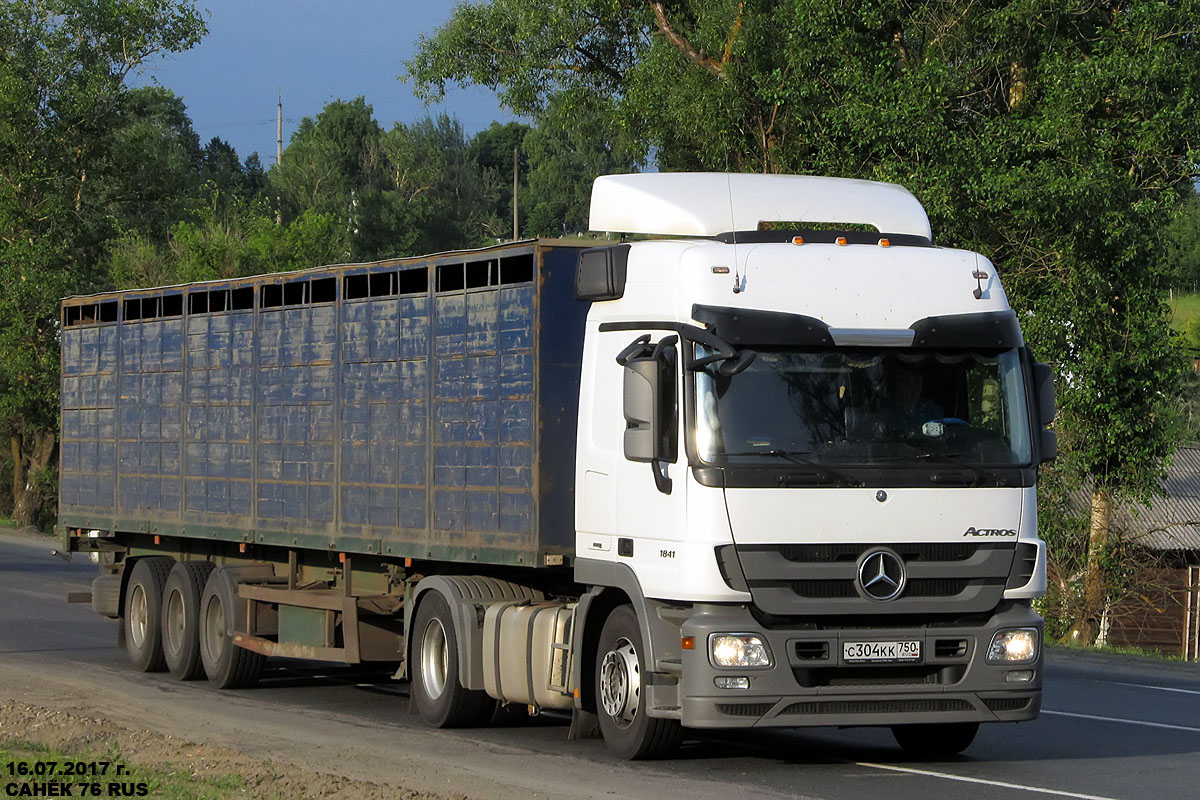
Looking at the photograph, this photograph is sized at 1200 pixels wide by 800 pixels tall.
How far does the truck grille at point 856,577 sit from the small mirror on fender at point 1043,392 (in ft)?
2.75

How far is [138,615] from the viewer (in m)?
16.8

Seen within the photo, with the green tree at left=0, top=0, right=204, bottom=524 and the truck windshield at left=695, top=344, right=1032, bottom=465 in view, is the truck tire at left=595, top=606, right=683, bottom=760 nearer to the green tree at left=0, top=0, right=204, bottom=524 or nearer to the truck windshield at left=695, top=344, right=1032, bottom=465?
the truck windshield at left=695, top=344, right=1032, bottom=465

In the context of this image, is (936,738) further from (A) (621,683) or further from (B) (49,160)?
(B) (49,160)

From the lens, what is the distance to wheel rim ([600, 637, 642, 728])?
10.1m

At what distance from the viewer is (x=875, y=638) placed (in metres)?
9.59

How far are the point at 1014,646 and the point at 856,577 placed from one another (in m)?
1.11

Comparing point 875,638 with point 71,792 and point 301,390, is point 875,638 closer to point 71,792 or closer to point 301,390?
point 71,792

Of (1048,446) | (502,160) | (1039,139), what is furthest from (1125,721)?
(502,160)

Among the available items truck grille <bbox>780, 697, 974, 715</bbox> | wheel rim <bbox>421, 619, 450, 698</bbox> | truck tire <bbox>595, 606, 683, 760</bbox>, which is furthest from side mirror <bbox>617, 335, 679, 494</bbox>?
wheel rim <bbox>421, 619, 450, 698</bbox>

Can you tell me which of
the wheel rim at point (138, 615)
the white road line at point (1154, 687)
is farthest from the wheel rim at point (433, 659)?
the white road line at point (1154, 687)

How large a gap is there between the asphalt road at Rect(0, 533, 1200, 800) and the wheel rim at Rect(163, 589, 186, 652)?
0.34 metres

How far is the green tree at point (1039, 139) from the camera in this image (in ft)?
79.0

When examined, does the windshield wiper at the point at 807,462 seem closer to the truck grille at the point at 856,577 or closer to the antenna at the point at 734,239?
the truck grille at the point at 856,577

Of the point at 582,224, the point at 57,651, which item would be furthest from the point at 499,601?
the point at 582,224
